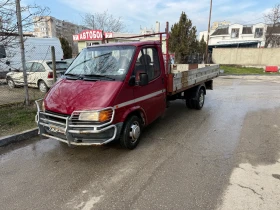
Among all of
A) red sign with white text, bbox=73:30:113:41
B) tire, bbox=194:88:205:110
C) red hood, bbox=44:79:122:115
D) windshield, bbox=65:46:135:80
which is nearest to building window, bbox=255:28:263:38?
red sign with white text, bbox=73:30:113:41

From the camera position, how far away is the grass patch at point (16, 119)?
4.84 m

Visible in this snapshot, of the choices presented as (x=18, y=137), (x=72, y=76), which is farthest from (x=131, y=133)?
(x=18, y=137)

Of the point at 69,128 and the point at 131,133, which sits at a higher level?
the point at 69,128

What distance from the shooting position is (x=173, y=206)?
257 centimetres

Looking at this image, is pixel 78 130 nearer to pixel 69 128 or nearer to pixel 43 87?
pixel 69 128

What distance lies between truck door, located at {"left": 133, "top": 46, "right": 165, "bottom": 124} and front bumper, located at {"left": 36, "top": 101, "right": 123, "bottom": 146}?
0.83 meters

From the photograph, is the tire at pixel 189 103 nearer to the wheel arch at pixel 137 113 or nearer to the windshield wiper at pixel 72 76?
the wheel arch at pixel 137 113

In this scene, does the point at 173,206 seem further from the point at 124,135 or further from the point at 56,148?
the point at 56,148

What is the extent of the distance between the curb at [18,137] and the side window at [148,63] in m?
2.88

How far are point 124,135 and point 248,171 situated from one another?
2166 millimetres

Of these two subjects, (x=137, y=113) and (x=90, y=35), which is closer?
(x=137, y=113)

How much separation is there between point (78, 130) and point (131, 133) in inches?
41.6

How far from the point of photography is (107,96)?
3.43 m

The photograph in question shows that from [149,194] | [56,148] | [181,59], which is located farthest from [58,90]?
[181,59]
